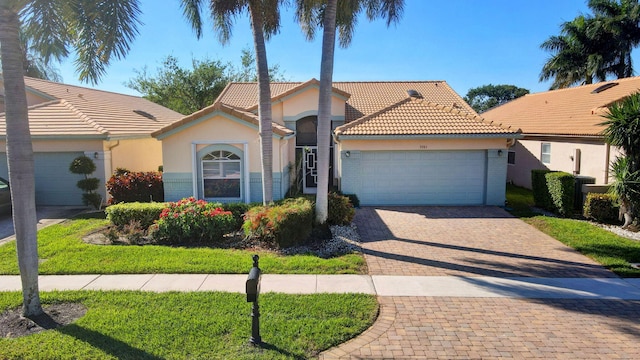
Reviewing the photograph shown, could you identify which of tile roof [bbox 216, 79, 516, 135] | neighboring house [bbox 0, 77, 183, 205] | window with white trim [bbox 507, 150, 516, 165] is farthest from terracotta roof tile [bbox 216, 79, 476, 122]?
neighboring house [bbox 0, 77, 183, 205]

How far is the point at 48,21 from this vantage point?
7008 mm

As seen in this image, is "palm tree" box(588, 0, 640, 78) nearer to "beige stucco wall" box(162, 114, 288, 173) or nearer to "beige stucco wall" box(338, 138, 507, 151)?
"beige stucco wall" box(338, 138, 507, 151)

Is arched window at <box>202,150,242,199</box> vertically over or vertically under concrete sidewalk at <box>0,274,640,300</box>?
over

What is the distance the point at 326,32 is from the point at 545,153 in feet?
45.1

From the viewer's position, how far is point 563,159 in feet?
61.0

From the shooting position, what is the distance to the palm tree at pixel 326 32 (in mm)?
11488

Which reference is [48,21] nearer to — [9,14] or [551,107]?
[9,14]

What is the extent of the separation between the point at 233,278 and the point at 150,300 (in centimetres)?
164

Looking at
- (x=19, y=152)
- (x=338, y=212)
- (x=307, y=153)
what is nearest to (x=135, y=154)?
(x=307, y=153)

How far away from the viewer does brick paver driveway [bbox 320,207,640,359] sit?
5797mm

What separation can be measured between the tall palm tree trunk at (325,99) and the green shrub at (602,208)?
8710 millimetres

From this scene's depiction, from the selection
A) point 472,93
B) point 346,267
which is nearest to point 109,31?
point 346,267

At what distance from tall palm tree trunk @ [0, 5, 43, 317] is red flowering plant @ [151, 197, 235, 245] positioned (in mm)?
4457

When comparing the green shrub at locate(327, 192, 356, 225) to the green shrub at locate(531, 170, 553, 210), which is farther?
the green shrub at locate(531, 170, 553, 210)
